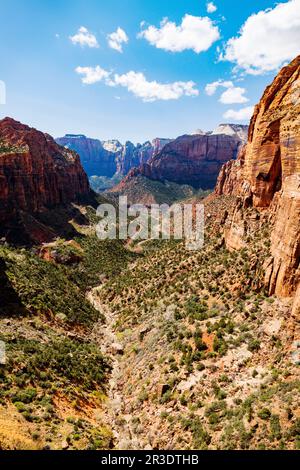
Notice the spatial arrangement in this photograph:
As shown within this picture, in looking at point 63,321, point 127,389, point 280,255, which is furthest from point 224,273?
point 63,321

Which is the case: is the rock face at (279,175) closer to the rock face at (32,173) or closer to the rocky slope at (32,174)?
the rocky slope at (32,174)

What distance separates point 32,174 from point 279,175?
90.9 m

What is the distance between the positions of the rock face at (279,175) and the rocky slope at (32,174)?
71.3 metres

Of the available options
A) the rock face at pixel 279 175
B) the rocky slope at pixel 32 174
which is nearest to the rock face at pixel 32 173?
the rocky slope at pixel 32 174

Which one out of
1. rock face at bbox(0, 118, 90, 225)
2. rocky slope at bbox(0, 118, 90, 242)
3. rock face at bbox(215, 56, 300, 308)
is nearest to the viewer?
rock face at bbox(215, 56, 300, 308)

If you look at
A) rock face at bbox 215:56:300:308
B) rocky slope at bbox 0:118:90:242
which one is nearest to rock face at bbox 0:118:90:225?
rocky slope at bbox 0:118:90:242

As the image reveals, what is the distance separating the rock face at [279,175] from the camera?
3388 centimetres

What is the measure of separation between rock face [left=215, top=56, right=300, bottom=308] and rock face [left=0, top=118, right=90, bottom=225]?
72.7 metres

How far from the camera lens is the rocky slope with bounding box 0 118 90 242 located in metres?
98.9

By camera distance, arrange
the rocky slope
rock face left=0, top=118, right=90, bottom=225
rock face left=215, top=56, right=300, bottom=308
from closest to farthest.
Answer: rock face left=215, top=56, right=300, bottom=308 < the rocky slope < rock face left=0, top=118, right=90, bottom=225

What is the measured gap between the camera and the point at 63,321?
51.8 meters

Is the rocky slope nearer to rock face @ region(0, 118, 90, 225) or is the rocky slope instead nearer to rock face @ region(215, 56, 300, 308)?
rock face @ region(0, 118, 90, 225)

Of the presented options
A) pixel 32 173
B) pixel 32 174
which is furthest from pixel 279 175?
pixel 32 173

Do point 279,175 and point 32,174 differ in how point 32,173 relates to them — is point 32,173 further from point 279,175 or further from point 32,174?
point 279,175
